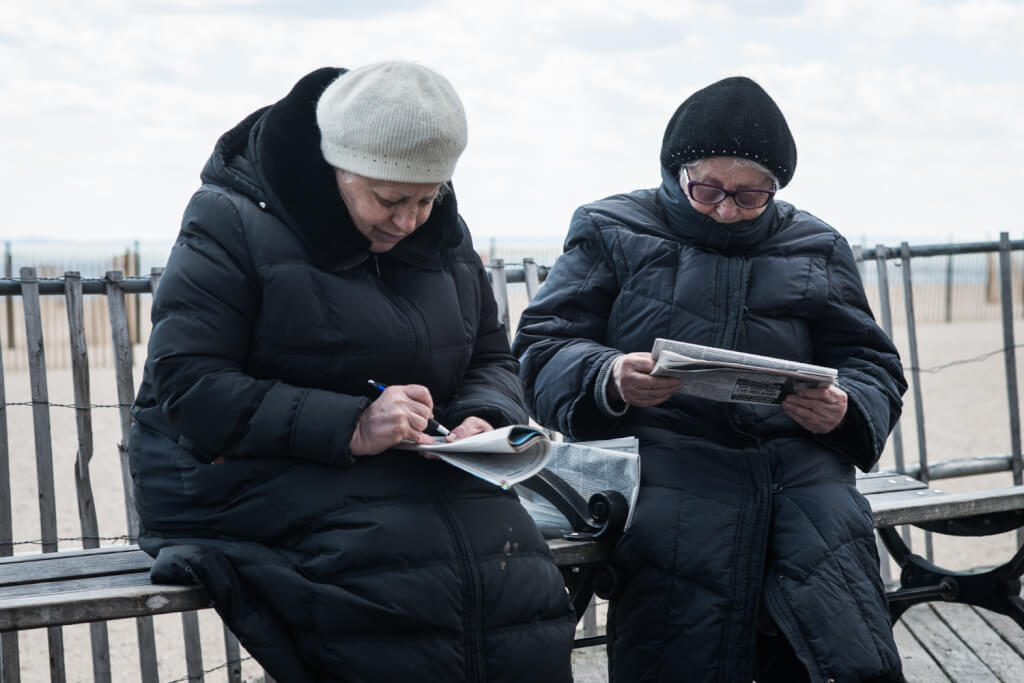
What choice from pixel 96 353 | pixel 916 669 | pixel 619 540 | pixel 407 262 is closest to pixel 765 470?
pixel 619 540

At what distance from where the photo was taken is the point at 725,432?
10.0 feet

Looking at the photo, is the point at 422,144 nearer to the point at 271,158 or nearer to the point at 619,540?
the point at 271,158

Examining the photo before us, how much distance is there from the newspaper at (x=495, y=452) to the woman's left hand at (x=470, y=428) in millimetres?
79

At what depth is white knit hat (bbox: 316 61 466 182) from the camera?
7.82 ft

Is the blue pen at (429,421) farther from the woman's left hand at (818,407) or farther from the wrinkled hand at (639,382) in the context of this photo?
the woman's left hand at (818,407)

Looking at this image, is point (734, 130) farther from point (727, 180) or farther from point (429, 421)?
point (429, 421)

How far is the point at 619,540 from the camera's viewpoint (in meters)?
2.92

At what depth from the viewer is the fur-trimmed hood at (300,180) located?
8.07 ft

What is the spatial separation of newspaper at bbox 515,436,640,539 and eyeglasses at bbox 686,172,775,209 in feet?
2.05

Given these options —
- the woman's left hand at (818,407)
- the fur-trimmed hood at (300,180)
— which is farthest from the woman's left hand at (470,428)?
the woman's left hand at (818,407)

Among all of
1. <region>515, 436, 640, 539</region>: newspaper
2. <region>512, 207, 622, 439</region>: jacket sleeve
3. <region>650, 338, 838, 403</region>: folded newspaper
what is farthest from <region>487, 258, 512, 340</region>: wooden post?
<region>650, 338, 838, 403</region>: folded newspaper

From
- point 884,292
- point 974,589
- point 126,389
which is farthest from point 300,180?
point 884,292

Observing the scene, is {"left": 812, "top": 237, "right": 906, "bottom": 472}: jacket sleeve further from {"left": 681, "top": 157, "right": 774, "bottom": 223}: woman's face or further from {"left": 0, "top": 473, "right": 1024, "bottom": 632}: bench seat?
{"left": 0, "top": 473, "right": 1024, "bottom": 632}: bench seat

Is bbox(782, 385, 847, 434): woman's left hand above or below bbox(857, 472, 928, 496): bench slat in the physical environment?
above
